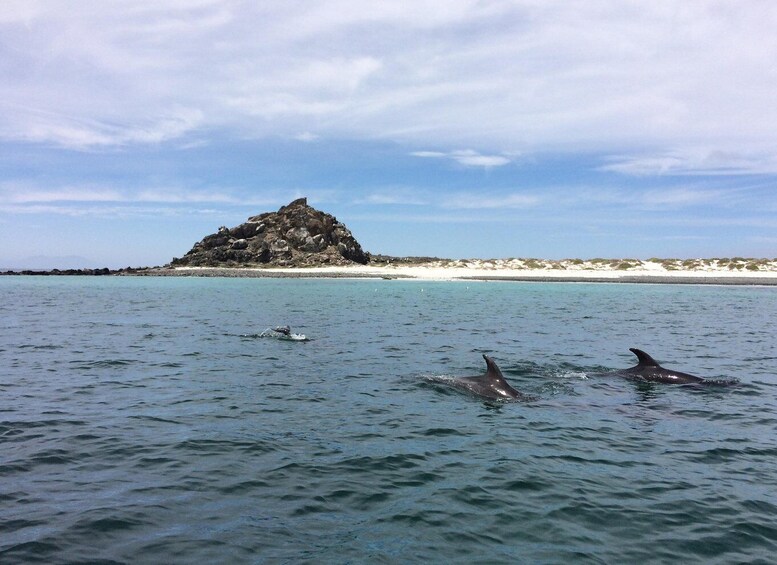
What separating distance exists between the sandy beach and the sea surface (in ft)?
284

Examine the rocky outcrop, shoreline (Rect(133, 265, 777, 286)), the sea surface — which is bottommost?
the sea surface

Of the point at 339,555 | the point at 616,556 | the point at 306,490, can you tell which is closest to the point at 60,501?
the point at 306,490

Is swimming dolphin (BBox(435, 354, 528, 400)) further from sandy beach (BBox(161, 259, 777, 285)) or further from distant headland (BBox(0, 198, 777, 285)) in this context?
distant headland (BBox(0, 198, 777, 285))

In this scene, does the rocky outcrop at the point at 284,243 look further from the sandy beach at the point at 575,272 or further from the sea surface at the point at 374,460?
the sea surface at the point at 374,460

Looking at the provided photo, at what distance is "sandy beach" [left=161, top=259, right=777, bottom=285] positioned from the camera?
102312 millimetres

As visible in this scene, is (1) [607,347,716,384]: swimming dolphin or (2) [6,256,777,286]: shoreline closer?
(1) [607,347,716,384]: swimming dolphin

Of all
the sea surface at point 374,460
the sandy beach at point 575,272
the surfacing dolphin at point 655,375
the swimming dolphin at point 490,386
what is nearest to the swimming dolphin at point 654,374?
the surfacing dolphin at point 655,375

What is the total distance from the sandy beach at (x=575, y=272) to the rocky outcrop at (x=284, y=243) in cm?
566

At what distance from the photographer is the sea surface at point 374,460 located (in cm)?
727

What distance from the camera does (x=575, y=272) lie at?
123 metres

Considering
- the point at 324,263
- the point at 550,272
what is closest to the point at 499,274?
the point at 550,272

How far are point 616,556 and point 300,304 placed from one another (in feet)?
153

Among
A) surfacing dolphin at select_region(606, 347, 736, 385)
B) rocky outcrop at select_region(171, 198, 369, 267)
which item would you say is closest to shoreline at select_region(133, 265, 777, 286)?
rocky outcrop at select_region(171, 198, 369, 267)

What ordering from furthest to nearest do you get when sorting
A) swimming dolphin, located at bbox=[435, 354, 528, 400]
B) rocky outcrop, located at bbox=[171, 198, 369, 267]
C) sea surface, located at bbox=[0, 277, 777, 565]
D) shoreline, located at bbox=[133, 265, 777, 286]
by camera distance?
rocky outcrop, located at bbox=[171, 198, 369, 267]
shoreline, located at bbox=[133, 265, 777, 286]
swimming dolphin, located at bbox=[435, 354, 528, 400]
sea surface, located at bbox=[0, 277, 777, 565]
